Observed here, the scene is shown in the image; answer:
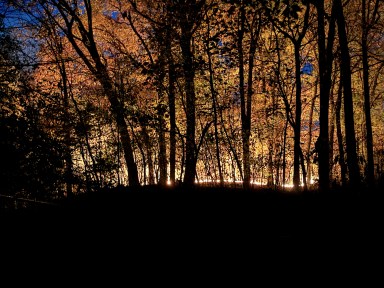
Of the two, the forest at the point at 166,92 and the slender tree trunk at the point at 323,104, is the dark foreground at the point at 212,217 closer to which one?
the forest at the point at 166,92

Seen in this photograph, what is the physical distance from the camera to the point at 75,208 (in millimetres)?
5152

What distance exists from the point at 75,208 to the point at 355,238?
4851mm

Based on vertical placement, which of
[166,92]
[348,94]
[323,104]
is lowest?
[323,104]

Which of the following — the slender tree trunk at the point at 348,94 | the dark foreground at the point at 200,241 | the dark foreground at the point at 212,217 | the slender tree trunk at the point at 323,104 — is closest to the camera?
the dark foreground at the point at 200,241

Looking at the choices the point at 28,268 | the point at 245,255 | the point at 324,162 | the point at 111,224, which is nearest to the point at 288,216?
the point at 245,255

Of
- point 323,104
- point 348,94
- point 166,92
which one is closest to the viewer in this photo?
point 348,94

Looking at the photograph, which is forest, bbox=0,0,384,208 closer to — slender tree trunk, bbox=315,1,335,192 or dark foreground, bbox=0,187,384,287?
slender tree trunk, bbox=315,1,335,192

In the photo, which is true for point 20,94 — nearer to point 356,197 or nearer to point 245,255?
point 245,255

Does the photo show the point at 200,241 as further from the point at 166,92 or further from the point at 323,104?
the point at 166,92

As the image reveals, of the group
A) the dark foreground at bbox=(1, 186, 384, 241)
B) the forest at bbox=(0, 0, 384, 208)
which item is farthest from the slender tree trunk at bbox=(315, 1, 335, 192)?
the dark foreground at bbox=(1, 186, 384, 241)

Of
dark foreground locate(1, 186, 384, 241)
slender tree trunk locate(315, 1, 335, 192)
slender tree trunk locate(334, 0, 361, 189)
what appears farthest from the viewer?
slender tree trunk locate(315, 1, 335, 192)

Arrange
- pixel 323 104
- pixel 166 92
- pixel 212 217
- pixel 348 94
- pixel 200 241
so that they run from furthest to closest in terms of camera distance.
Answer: pixel 166 92
pixel 323 104
pixel 348 94
pixel 212 217
pixel 200 241

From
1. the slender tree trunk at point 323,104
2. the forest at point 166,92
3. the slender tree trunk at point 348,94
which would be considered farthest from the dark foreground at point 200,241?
the slender tree trunk at point 323,104

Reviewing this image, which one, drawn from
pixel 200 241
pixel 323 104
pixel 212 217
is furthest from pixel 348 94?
pixel 200 241
